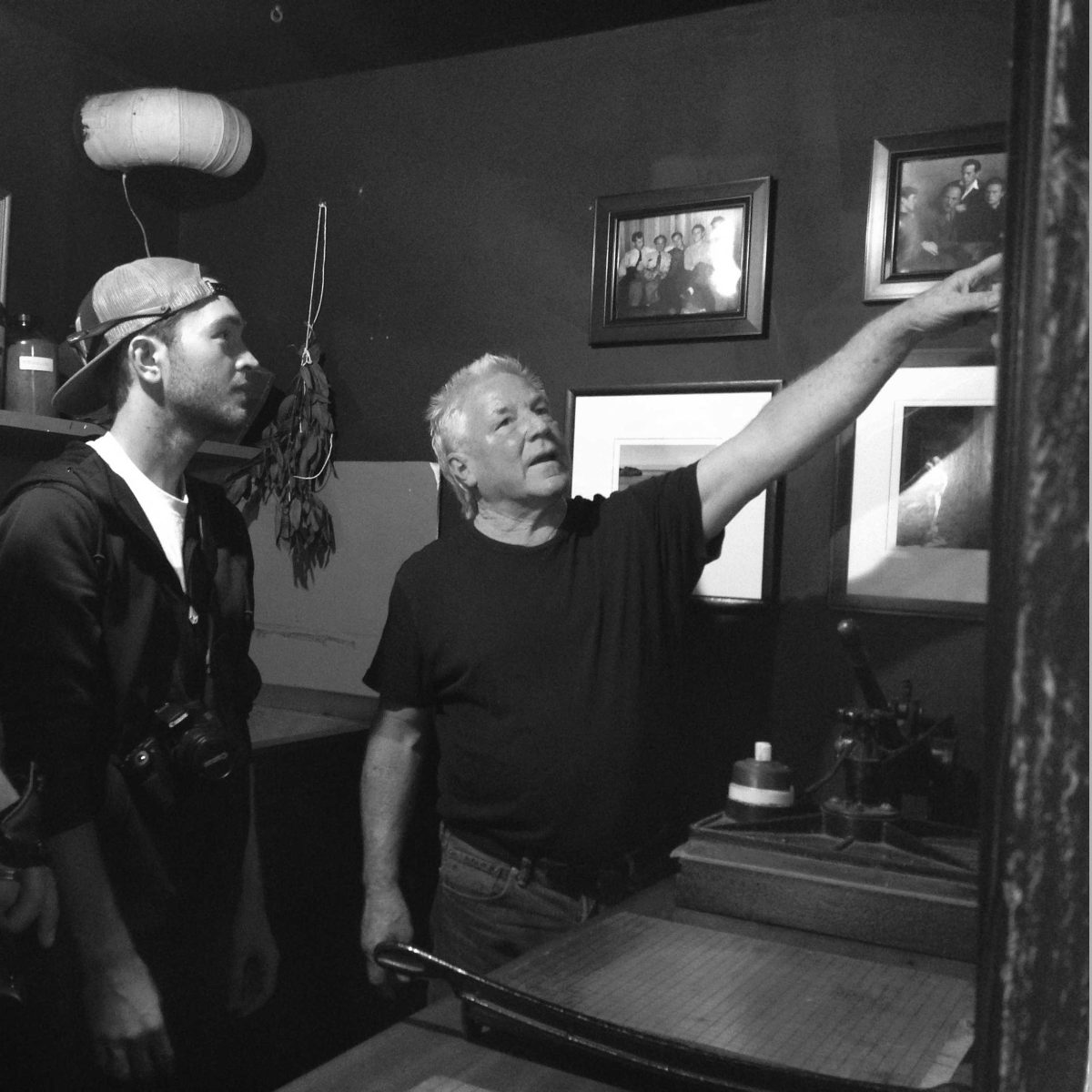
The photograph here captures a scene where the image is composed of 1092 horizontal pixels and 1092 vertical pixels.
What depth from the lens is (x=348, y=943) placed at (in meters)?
1.96

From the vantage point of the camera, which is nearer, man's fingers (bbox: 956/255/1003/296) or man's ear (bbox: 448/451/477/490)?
man's fingers (bbox: 956/255/1003/296)

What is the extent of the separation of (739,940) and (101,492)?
Answer: 86 cm

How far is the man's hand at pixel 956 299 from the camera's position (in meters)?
0.94

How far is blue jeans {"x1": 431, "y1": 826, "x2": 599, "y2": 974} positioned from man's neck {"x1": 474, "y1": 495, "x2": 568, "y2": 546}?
1.37ft

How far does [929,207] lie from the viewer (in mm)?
1500

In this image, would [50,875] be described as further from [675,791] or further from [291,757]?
[675,791]

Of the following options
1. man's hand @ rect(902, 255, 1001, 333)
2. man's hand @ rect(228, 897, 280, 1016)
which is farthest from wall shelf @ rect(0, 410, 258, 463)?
man's hand @ rect(902, 255, 1001, 333)

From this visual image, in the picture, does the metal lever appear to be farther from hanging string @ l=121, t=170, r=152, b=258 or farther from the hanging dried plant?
hanging string @ l=121, t=170, r=152, b=258

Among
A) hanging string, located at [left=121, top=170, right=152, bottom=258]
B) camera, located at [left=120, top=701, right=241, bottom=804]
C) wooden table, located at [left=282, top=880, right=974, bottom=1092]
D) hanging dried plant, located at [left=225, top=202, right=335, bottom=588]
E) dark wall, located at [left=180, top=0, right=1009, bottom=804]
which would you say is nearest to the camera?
wooden table, located at [left=282, top=880, right=974, bottom=1092]

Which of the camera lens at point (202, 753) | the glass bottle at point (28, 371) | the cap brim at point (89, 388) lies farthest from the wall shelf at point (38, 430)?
the camera lens at point (202, 753)

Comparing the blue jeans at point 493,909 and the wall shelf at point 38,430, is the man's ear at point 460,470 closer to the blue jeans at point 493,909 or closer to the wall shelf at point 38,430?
the blue jeans at point 493,909

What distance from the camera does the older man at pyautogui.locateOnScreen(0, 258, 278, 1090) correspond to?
1123 mm

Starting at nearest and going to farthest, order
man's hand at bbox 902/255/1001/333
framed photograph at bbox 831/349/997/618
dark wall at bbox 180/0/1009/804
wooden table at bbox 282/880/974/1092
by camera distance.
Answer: wooden table at bbox 282/880/974/1092 < man's hand at bbox 902/255/1001/333 < framed photograph at bbox 831/349/997/618 < dark wall at bbox 180/0/1009/804

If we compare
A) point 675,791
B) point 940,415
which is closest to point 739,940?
point 675,791
